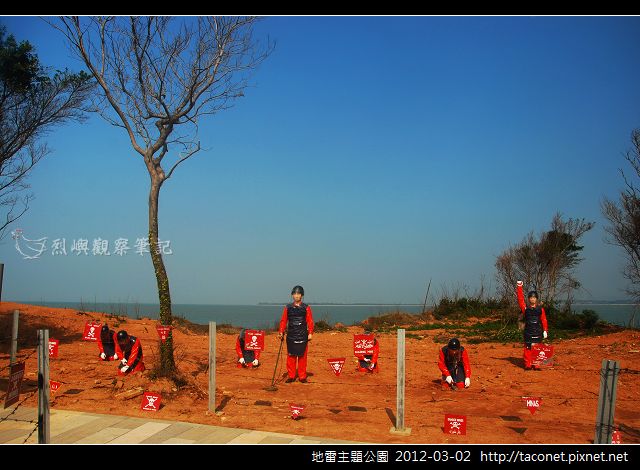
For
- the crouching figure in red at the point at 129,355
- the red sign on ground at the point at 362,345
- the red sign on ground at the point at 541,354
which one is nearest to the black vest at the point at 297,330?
the red sign on ground at the point at 362,345

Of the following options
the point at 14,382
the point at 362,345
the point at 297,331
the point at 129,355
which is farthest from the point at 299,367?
the point at 14,382

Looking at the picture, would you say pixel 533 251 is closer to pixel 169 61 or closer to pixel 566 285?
pixel 566 285

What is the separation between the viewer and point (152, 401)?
764 cm

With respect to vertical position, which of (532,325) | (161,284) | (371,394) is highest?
(161,284)

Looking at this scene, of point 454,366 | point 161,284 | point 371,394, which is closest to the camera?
point 371,394

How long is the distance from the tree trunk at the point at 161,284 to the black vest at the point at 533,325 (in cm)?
806

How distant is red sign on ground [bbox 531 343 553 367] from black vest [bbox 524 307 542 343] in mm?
314

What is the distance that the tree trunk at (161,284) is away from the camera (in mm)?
9023

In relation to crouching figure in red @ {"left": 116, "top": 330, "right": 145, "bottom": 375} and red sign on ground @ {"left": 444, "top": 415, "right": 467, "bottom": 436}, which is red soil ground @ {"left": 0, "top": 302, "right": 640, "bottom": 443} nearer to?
red sign on ground @ {"left": 444, "top": 415, "right": 467, "bottom": 436}

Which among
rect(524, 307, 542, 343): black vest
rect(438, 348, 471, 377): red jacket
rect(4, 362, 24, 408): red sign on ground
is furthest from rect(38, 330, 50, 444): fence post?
rect(524, 307, 542, 343): black vest

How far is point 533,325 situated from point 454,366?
3417mm

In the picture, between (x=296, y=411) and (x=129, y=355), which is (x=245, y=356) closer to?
(x=129, y=355)

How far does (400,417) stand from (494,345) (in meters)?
11.0

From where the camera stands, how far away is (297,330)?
10.2m
